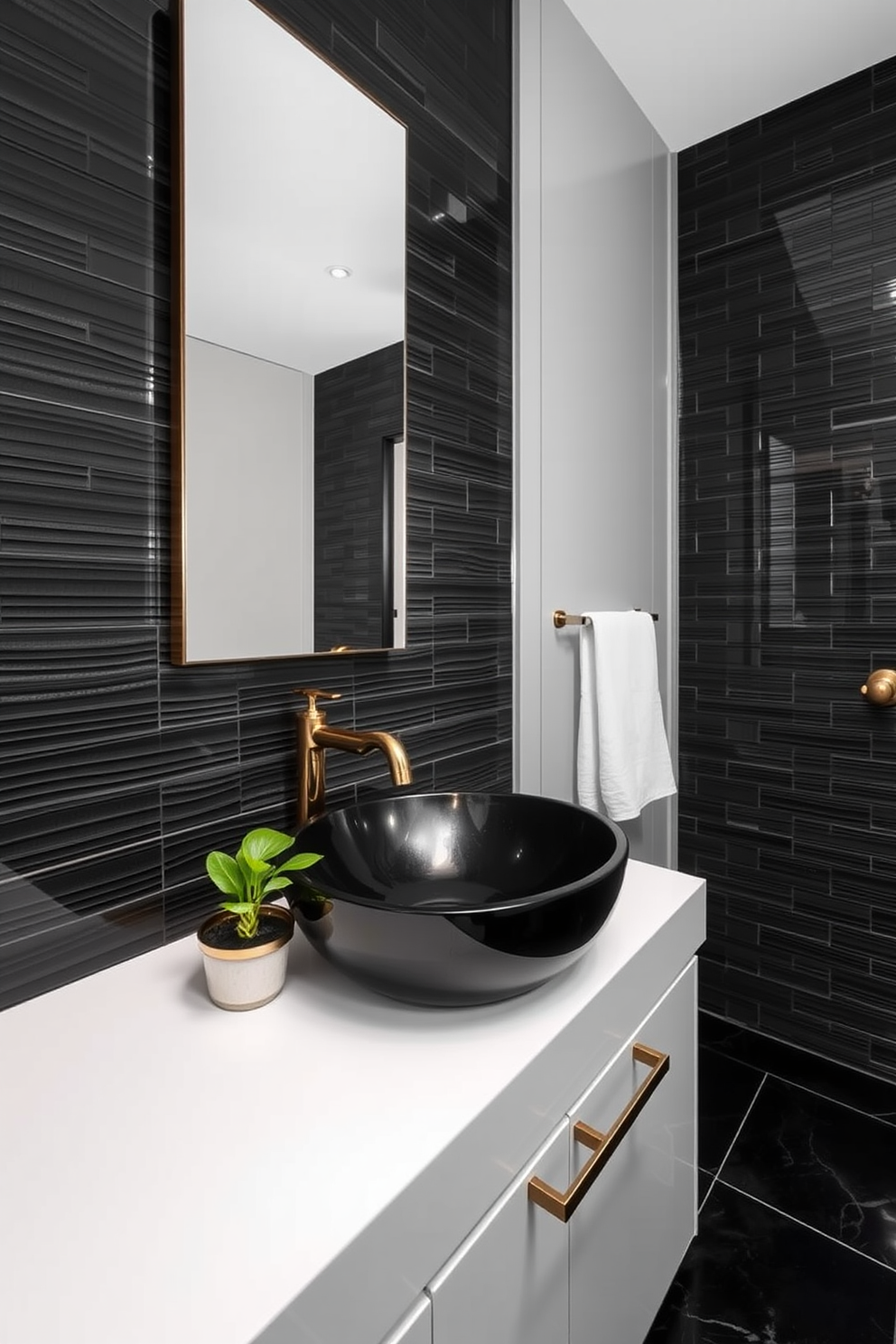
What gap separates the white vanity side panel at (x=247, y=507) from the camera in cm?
89

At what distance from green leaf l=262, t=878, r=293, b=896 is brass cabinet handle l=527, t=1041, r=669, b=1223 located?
0.36 metres

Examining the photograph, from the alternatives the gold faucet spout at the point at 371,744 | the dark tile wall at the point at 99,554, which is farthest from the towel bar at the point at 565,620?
the gold faucet spout at the point at 371,744

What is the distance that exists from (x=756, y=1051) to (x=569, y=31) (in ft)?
8.25

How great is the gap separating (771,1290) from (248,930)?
126 centimetres

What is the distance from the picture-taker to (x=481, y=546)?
1387mm

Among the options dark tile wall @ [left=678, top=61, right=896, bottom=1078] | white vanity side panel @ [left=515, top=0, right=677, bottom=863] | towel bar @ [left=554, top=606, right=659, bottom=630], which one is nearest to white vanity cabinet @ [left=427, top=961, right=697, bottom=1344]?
A: white vanity side panel @ [left=515, top=0, right=677, bottom=863]

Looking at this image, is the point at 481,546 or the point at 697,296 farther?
the point at 697,296

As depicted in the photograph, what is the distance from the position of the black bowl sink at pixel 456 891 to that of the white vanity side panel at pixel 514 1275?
0.17 meters

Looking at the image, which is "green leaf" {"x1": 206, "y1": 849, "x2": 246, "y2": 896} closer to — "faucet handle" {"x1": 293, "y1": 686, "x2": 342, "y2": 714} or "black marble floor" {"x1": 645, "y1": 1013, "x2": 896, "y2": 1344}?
"faucet handle" {"x1": 293, "y1": 686, "x2": 342, "y2": 714}

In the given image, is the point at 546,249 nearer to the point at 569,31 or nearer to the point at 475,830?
the point at 569,31

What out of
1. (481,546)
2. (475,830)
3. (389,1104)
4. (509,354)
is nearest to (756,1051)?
(475,830)

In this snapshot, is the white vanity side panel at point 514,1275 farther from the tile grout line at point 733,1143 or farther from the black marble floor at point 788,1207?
the tile grout line at point 733,1143

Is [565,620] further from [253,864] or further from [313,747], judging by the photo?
[253,864]

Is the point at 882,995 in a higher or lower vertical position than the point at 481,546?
lower
